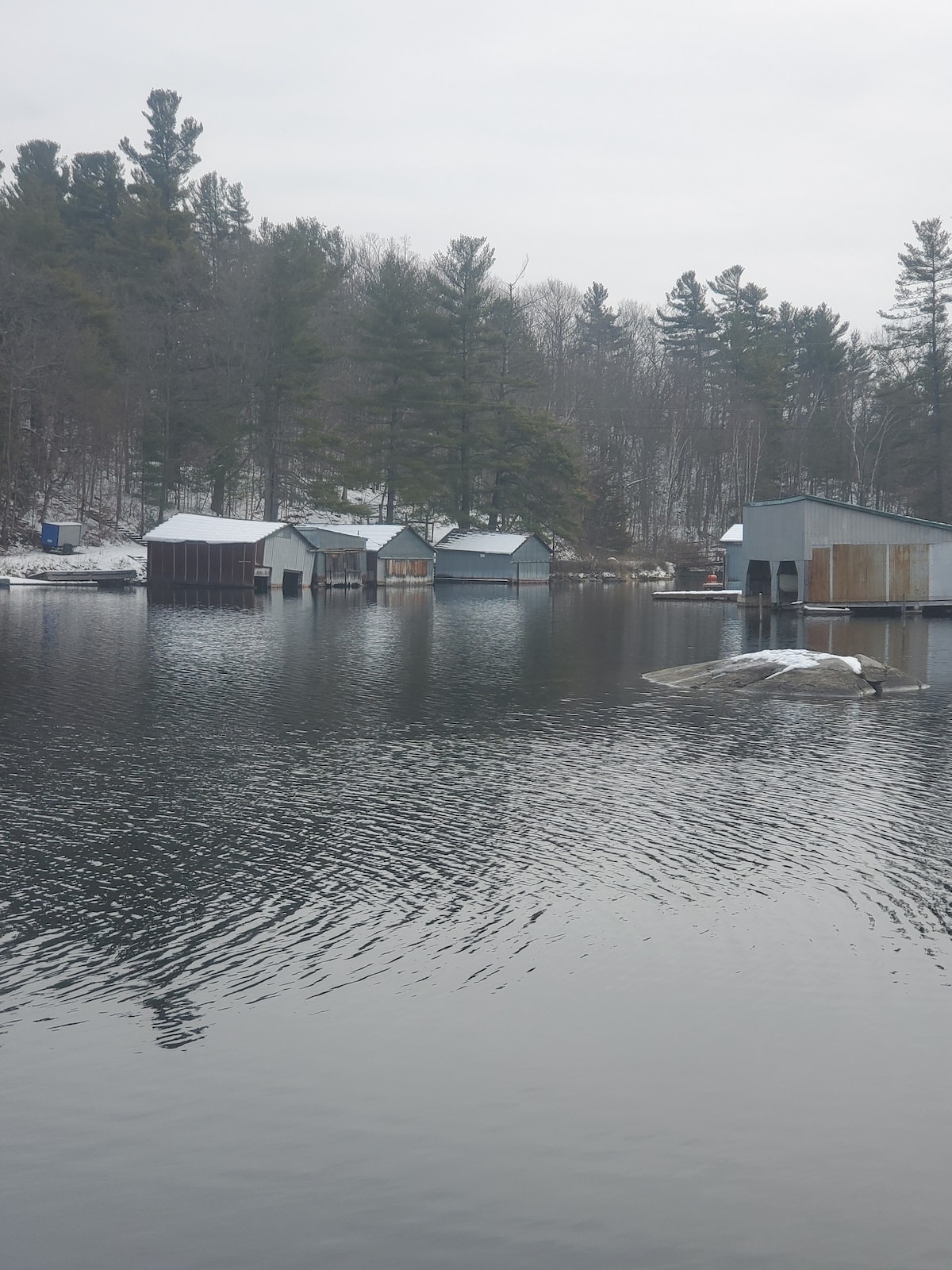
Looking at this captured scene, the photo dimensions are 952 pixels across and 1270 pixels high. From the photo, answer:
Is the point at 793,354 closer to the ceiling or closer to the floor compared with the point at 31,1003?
closer to the ceiling

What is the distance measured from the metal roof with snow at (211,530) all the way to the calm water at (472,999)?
52.9m

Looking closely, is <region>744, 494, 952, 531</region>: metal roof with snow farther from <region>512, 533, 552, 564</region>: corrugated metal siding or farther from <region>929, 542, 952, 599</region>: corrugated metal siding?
<region>512, 533, 552, 564</region>: corrugated metal siding

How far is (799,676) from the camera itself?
109 ft

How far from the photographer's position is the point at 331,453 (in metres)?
100

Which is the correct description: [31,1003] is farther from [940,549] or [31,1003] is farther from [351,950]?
[940,549]

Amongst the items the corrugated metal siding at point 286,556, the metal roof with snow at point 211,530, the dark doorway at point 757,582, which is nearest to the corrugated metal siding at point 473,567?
the corrugated metal siding at point 286,556

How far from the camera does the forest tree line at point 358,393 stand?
8800 centimetres

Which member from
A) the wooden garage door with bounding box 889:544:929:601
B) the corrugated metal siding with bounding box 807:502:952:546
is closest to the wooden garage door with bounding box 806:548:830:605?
the corrugated metal siding with bounding box 807:502:952:546

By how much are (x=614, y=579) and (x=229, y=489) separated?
33.6 m

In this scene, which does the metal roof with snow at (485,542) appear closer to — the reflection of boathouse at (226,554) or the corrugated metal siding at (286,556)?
the corrugated metal siding at (286,556)

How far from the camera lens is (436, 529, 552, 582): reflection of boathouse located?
96688 mm

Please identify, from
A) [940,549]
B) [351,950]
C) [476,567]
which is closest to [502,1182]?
[351,950]

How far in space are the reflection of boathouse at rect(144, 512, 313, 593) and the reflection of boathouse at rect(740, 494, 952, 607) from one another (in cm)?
3118

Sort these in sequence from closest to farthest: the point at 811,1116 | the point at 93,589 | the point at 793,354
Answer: the point at 811,1116, the point at 93,589, the point at 793,354
